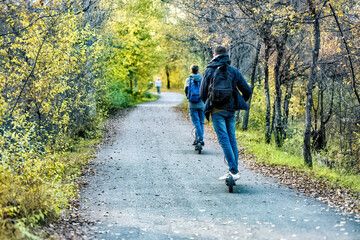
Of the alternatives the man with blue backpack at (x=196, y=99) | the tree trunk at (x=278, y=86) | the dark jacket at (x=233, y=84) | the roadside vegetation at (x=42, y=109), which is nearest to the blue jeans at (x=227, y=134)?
the dark jacket at (x=233, y=84)

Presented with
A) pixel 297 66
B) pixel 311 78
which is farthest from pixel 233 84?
pixel 297 66

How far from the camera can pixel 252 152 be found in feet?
38.9

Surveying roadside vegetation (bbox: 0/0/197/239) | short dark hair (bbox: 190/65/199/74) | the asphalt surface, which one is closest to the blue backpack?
short dark hair (bbox: 190/65/199/74)

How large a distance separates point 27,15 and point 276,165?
20.8 ft

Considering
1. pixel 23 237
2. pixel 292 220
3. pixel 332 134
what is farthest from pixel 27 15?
pixel 332 134

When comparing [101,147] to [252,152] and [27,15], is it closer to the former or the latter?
[252,152]

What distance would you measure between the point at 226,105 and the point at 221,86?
350mm

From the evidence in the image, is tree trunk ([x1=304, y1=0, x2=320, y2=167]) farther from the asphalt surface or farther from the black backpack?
the black backpack

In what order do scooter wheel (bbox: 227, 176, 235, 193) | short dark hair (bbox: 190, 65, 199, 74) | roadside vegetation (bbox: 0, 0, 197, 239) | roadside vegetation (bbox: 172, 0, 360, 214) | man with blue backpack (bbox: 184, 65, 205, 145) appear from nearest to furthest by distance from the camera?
roadside vegetation (bbox: 0, 0, 197, 239), scooter wheel (bbox: 227, 176, 235, 193), roadside vegetation (bbox: 172, 0, 360, 214), short dark hair (bbox: 190, 65, 199, 74), man with blue backpack (bbox: 184, 65, 205, 145)

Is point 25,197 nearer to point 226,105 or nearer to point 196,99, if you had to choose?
point 226,105

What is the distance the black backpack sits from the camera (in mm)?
6977

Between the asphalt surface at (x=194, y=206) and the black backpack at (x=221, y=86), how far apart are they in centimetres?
159

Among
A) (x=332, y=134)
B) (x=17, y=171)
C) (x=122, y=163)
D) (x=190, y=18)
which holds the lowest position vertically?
(x=332, y=134)

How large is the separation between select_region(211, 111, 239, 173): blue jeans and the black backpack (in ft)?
0.95
